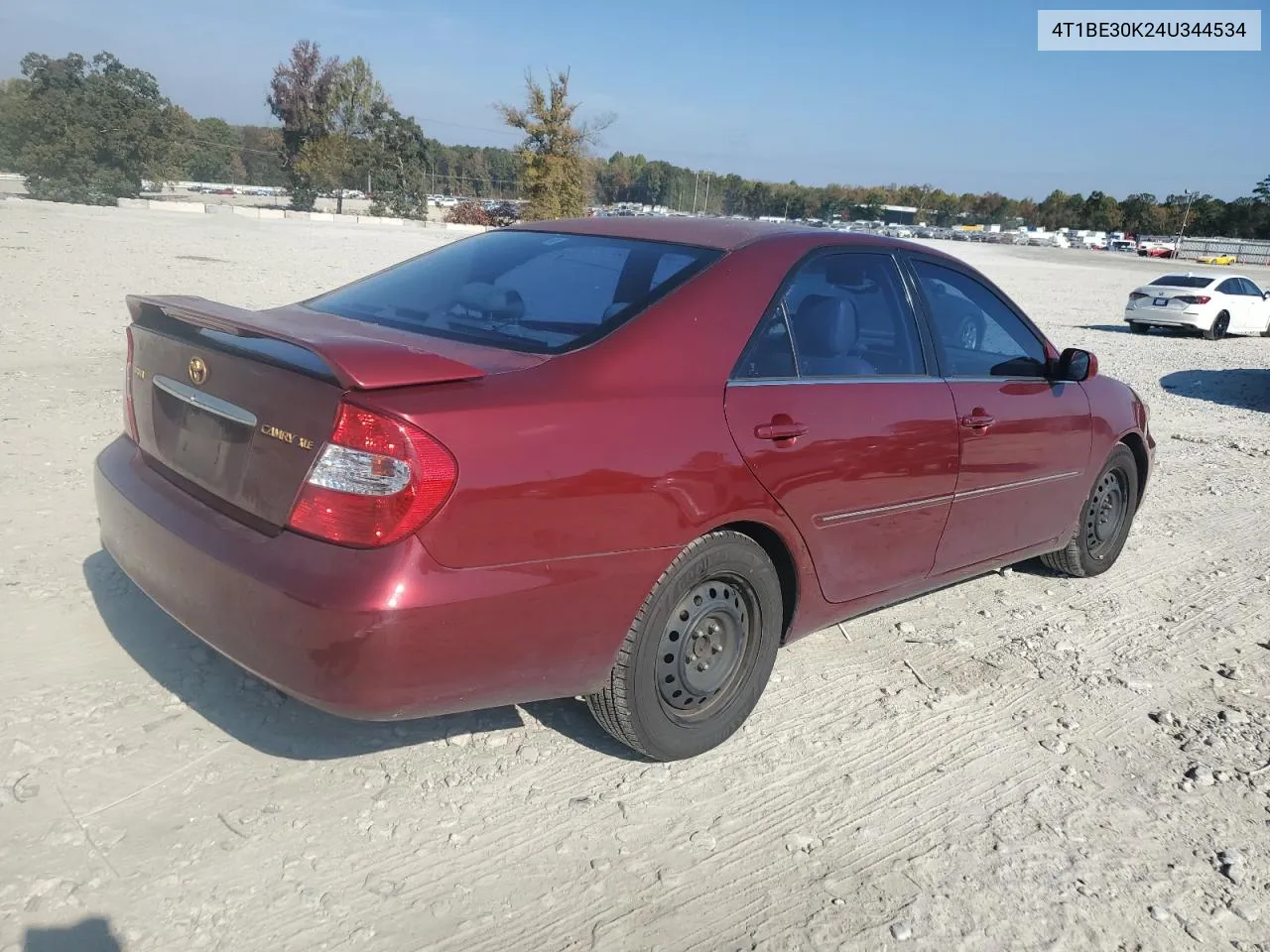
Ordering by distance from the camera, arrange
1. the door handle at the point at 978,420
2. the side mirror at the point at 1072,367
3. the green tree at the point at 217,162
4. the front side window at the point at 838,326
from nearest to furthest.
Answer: the front side window at the point at 838,326, the door handle at the point at 978,420, the side mirror at the point at 1072,367, the green tree at the point at 217,162

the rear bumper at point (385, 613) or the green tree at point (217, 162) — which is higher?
the green tree at point (217, 162)

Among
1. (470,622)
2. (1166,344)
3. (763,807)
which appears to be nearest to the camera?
(470,622)

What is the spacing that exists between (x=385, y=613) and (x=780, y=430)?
138 cm

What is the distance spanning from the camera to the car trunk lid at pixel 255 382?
2438 mm

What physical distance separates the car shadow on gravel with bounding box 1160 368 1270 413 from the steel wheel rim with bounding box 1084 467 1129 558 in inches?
291

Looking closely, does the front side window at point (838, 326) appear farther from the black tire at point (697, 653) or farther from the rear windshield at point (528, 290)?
the black tire at point (697, 653)

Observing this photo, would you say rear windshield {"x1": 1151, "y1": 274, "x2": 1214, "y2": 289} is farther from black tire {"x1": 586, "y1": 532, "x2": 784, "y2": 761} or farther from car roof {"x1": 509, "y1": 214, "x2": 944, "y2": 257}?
black tire {"x1": 586, "y1": 532, "x2": 784, "y2": 761}

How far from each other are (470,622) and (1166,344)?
19.0m

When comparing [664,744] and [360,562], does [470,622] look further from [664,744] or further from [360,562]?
[664,744]

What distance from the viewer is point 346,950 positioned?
226 centimetres

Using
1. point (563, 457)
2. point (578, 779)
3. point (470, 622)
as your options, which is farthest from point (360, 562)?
point (578, 779)

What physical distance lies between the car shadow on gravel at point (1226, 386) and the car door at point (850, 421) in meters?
9.50

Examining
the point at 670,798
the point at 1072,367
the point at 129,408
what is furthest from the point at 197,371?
the point at 1072,367

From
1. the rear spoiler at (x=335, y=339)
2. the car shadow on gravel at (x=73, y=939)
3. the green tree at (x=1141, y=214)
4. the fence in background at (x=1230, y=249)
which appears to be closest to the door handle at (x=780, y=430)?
the rear spoiler at (x=335, y=339)
